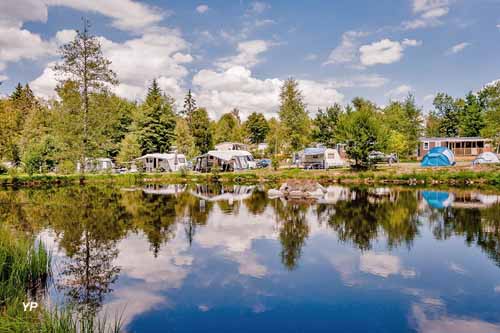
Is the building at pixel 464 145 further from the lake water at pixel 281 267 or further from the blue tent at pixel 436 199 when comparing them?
the lake water at pixel 281 267

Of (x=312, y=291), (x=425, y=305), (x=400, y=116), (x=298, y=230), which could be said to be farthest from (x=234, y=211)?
(x=400, y=116)

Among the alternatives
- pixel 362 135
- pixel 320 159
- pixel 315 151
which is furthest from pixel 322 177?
pixel 315 151

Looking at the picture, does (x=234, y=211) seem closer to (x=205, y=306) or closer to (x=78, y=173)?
(x=205, y=306)

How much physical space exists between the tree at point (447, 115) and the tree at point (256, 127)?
35.6m

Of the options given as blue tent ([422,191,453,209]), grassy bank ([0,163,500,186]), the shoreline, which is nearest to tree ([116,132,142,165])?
the shoreline

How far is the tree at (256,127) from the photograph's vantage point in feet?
269

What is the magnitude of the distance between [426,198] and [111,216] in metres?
18.9

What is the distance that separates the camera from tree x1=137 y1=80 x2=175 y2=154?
53.0m

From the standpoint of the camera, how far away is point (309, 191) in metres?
25.0

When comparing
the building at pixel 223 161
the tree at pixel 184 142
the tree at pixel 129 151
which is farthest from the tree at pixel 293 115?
the tree at pixel 129 151

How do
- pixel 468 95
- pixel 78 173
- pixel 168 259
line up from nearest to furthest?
pixel 168 259 < pixel 78 173 < pixel 468 95

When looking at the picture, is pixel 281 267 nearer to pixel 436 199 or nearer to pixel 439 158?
pixel 436 199

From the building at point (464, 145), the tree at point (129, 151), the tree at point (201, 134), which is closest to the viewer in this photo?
the tree at point (129, 151)

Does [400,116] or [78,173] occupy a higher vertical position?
[400,116]
